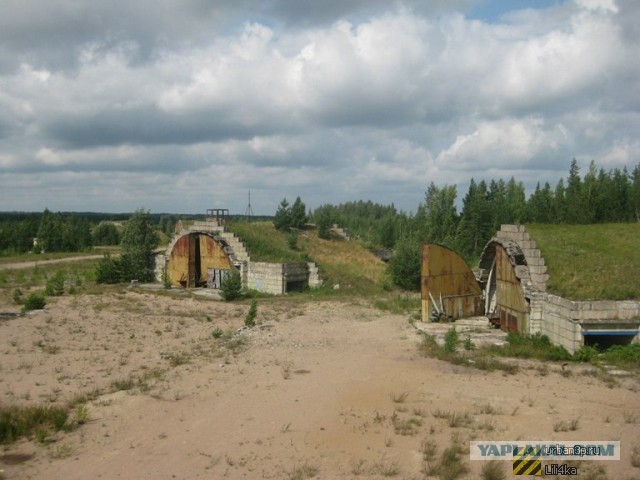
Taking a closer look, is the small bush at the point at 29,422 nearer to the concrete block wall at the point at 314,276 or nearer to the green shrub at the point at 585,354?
the green shrub at the point at 585,354

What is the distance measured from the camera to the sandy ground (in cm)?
902

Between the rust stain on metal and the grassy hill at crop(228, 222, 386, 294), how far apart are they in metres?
10.1

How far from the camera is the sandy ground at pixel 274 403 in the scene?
9023mm

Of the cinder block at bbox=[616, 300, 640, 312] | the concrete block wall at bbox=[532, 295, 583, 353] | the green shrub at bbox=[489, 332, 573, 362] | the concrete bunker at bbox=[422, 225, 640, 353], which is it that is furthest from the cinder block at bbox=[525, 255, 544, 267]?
the cinder block at bbox=[616, 300, 640, 312]

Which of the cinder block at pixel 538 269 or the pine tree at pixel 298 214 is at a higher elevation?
the pine tree at pixel 298 214

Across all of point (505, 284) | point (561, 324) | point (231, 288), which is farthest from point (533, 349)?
point (231, 288)

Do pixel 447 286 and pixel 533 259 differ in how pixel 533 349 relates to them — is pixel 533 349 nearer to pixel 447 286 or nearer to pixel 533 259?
pixel 533 259

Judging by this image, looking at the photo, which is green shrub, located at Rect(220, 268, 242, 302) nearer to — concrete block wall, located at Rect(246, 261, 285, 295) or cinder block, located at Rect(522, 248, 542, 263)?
concrete block wall, located at Rect(246, 261, 285, 295)

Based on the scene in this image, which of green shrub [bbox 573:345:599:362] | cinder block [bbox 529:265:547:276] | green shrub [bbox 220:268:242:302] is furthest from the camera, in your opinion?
green shrub [bbox 220:268:242:302]

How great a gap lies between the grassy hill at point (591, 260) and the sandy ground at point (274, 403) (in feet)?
10.0

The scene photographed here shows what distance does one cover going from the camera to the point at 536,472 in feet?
28.6

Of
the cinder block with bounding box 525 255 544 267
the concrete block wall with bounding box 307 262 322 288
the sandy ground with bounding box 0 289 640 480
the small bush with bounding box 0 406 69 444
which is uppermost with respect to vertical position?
the cinder block with bounding box 525 255 544 267

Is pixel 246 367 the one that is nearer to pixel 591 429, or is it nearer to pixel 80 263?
pixel 591 429

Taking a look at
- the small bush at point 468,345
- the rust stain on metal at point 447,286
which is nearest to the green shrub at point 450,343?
the small bush at point 468,345
